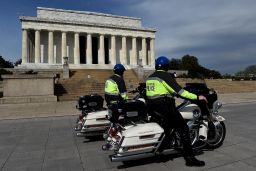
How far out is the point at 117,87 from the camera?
20.5 ft

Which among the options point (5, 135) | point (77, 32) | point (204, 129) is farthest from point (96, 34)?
point (204, 129)

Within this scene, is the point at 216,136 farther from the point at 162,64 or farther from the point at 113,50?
the point at 113,50

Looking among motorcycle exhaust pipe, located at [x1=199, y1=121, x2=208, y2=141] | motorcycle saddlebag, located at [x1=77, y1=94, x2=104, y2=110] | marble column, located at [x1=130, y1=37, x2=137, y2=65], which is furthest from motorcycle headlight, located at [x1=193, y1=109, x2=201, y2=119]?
marble column, located at [x1=130, y1=37, x2=137, y2=65]

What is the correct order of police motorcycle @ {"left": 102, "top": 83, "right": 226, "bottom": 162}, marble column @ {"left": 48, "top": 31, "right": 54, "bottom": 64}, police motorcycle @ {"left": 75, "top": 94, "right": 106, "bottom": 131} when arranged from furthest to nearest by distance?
1. marble column @ {"left": 48, "top": 31, "right": 54, "bottom": 64}
2. police motorcycle @ {"left": 75, "top": 94, "right": 106, "bottom": 131}
3. police motorcycle @ {"left": 102, "top": 83, "right": 226, "bottom": 162}

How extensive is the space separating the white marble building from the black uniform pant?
124 feet

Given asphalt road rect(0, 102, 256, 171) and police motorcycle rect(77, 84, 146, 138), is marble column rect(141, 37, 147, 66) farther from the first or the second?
police motorcycle rect(77, 84, 146, 138)

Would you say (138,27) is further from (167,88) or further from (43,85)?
(167,88)

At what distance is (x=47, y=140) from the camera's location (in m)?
7.43

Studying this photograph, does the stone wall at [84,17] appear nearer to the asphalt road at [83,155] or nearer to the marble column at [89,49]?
the marble column at [89,49]

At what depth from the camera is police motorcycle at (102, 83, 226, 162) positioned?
4.57 m

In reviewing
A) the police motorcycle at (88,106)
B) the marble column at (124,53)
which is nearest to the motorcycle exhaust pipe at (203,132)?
the police motorcycle at (88,106)

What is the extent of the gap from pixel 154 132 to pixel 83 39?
49.8 meters

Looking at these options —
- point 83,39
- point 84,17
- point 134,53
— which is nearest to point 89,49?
point 83,39

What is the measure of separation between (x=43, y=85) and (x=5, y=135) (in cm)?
1167
